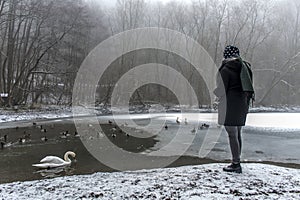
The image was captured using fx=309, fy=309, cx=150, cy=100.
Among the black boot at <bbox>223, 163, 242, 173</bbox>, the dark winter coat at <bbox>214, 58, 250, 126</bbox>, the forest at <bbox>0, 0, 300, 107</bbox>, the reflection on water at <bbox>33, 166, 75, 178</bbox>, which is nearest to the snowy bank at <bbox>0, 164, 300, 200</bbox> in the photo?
the black boot at <bbox>223, 163, 242, 173</bbox>

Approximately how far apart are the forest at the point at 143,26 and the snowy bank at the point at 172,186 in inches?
904

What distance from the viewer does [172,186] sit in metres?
4.13

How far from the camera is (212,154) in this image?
8.33 metres

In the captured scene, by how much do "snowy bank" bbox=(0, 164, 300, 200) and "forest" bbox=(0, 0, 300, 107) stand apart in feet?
75.3

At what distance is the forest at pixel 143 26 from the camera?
28094 millimetres

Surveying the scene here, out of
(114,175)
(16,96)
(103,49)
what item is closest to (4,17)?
(16,96)

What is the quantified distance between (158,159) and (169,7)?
3410cm

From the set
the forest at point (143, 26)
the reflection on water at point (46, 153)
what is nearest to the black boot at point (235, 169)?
the reflection on water at point (46, 153)

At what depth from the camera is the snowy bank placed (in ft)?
12.5

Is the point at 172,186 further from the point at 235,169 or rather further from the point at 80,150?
the point at 80,150

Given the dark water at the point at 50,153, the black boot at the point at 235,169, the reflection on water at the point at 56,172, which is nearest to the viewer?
the black boot at the point at 235,169

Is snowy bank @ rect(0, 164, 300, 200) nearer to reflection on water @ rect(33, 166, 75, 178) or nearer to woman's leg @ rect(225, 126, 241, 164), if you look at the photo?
woman's leg @ rect(225, 126, 241, 164)

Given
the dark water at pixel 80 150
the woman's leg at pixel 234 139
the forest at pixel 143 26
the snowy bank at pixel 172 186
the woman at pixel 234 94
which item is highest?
the forest at pixel 143 26

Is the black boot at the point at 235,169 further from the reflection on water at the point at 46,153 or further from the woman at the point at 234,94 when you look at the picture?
the reflection on water at the point at 46,153
